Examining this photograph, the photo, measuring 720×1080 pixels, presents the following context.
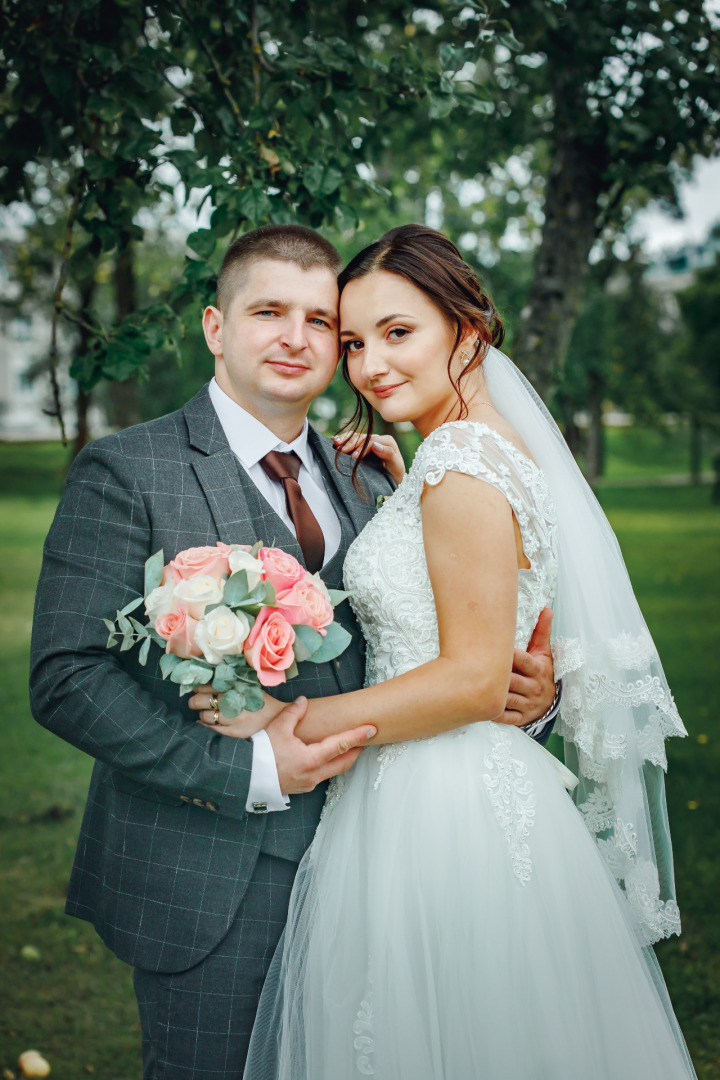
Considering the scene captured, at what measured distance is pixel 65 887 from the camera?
534cm

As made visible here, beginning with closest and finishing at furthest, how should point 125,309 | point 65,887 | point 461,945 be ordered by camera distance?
point 461,945 < point 65,887 < point 125,309

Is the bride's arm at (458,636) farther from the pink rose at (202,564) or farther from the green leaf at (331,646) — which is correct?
the pink rose at (202,564)

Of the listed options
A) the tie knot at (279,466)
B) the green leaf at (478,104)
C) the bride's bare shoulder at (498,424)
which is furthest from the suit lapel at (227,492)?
the green leaf at (478,104)

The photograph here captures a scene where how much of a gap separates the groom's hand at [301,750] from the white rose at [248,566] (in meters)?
0.48

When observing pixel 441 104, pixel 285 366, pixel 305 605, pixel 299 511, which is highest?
pixel 441 104

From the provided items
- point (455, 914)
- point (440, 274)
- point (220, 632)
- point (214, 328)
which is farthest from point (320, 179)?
point (455, 914)

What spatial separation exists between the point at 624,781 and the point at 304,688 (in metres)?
1.03

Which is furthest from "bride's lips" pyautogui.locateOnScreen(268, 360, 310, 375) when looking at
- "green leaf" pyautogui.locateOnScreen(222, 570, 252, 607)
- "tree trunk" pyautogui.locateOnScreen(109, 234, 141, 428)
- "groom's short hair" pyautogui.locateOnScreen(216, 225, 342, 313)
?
"tree trunk" pyautogui.locateOnScreen(109, 234, 141, 428)

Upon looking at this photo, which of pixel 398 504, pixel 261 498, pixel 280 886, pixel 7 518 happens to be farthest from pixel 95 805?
pixel 7 518

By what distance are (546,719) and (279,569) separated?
1116mm

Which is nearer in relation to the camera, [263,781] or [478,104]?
[263,781]

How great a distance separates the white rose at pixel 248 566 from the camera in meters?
2.08

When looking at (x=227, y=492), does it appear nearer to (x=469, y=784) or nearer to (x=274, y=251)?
(x=274, y=251)

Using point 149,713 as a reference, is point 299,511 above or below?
above
